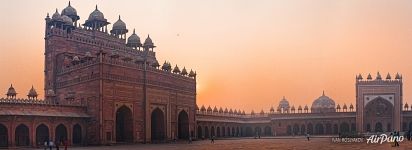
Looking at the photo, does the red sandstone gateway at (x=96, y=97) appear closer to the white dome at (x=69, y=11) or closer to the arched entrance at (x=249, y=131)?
the white dome at (x=69, y=11)

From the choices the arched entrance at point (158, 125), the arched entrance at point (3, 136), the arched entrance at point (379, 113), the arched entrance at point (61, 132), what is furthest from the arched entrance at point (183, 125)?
the arched entrance at point (379, 113)

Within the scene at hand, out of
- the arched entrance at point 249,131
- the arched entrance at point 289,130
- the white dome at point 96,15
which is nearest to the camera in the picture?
the white dome at point 96,15

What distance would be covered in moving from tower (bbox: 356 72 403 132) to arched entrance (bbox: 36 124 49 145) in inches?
1563

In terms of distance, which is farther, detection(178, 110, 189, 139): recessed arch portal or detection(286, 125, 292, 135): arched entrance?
detection(286, 125, 292, 135): arched entrance

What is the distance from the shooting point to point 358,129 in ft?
200

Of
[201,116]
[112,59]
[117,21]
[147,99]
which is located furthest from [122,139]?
[201,116]

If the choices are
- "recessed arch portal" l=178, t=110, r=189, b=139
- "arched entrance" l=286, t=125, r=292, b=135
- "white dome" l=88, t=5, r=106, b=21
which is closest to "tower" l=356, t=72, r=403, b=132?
"arched entrance" l=286, t=125, r=292, b=135

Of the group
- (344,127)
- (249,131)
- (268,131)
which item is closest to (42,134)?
(268,131)

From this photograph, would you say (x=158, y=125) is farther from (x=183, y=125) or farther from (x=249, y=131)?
(x=249, y=131)

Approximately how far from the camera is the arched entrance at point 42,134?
32.4m

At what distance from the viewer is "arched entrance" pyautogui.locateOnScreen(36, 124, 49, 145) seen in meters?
32.4

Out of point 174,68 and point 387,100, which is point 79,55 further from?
point 387,100

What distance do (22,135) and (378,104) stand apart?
141 feet

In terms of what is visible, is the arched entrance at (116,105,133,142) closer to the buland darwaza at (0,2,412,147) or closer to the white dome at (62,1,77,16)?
the buland darwaza at (0,2,412,147)
